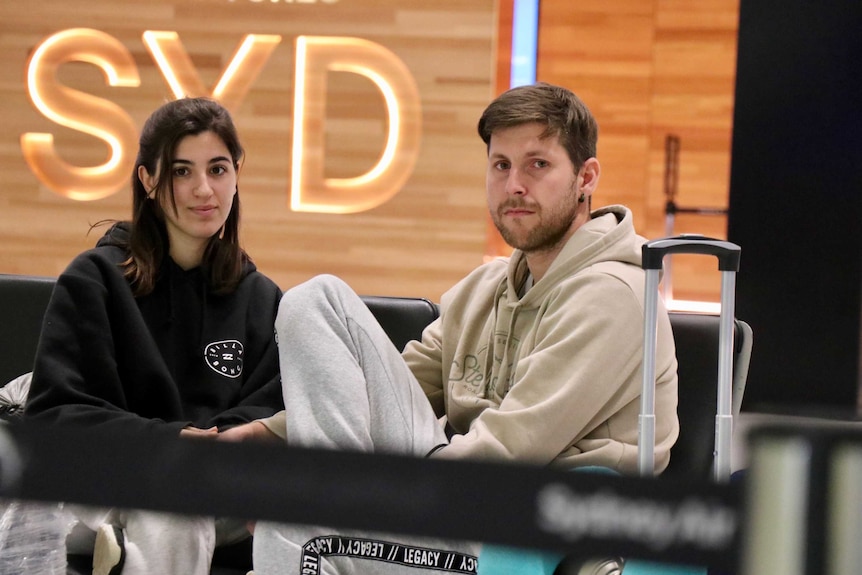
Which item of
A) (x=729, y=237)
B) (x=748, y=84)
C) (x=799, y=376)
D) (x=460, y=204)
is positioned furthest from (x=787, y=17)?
(x=460, y=204)

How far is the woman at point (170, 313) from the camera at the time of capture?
6.87 feet

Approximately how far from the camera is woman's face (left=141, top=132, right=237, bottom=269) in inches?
90.2

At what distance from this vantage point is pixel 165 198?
230cm

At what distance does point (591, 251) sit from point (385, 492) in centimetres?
135

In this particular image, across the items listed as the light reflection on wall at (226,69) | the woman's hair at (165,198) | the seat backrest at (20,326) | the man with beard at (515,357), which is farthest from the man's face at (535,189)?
the light reflection on wall at (226,69)

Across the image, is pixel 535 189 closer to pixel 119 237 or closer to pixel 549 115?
pixel 549 115

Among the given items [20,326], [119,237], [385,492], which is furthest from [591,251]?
[20,326]

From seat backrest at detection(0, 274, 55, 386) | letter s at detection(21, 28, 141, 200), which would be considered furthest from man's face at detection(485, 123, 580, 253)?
letter s at detection(21, 28, 141, 200)

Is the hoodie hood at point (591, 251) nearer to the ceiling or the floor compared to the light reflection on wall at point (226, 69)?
nearer to the floor

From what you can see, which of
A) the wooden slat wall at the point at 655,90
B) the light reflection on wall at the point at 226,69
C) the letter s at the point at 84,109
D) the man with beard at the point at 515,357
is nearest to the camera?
the man with beard at the point at 515,357

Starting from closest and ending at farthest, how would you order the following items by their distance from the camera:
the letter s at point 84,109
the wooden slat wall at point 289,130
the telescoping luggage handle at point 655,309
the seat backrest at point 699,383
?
the telescoping luggage handle at point 655,309
the seat backrest at point 699,383
the wooden slat wall at point 289,130
the letter s at point 84,109

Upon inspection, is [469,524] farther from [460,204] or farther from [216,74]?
[216,74]

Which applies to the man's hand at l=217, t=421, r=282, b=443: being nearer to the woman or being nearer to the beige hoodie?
the woman

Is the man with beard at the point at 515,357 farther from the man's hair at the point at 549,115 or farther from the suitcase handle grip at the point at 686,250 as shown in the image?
the suitcase handle grip at the point at 686,250
